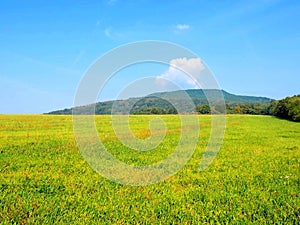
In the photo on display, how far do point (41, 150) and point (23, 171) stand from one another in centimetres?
544

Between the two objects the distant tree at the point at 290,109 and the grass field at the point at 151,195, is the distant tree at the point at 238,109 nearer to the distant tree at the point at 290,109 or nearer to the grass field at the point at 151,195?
the distant tree at the point at 290,109

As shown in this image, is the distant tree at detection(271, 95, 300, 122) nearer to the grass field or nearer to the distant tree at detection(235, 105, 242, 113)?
the distant tree at detection(235, 105, 242, 113)

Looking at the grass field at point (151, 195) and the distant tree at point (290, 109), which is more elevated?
the distant tree at point (290, 109)

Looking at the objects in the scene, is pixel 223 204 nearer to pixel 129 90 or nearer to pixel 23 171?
pixel 129 90

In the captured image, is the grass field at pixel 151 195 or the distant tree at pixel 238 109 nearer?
the grass field at pixel 151 195

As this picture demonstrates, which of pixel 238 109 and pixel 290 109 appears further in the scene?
pixel 238 109

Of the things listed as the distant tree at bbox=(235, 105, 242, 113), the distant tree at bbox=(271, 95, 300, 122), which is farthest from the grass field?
the distant tree at bbox=(235, 105, 242, 113)

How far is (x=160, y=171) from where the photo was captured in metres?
11.5

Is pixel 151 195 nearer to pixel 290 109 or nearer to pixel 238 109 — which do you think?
pixel 290 109

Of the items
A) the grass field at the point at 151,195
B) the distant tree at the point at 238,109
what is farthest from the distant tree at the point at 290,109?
the grass field at the point at 151,195

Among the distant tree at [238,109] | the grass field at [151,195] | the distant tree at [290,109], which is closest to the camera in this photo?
the grass field at [151,195]

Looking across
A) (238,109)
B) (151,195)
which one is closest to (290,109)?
(238,109)

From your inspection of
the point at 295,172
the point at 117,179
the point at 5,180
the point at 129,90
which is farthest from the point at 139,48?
the point at 295,172

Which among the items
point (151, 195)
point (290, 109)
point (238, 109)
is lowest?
point (151, 195)
